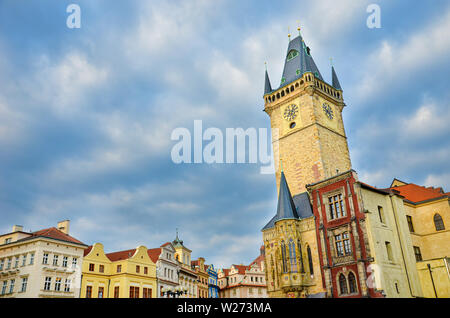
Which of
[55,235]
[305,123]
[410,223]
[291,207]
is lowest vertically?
[410,223]

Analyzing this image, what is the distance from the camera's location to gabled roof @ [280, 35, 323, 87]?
5684cm

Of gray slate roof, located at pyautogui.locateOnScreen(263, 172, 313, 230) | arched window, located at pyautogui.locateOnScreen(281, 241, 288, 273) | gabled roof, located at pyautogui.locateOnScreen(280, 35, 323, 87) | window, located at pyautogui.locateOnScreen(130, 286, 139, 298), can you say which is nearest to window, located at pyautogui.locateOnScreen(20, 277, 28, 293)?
window, located at pyautogui.locateOnScreen(130, 286, 139, 298)

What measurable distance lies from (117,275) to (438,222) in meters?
40.2

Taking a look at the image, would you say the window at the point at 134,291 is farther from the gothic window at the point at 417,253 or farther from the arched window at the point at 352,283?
the gothic window at the point at 417,253

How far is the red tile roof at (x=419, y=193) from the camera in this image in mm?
45531

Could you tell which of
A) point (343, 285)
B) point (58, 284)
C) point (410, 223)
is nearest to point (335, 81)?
point (410, 223)

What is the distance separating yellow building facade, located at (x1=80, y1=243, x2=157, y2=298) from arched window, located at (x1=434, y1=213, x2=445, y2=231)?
3720 cm

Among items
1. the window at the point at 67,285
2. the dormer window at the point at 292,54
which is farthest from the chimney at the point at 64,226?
the dormer window at the point at 292,54

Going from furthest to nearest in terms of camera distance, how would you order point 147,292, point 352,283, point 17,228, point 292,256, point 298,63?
point 298,63 < point 147,292 < point 17,228 < point 292,256 < point 352,283

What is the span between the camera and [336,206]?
3888cm

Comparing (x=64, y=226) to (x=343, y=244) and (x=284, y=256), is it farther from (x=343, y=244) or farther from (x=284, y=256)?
(x=343, y=244)

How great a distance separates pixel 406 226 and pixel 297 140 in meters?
18.5

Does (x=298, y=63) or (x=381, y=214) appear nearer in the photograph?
(x=381, y=214)

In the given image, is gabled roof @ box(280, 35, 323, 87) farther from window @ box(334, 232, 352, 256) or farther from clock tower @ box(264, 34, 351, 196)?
window @ box(334, 232, 352, 256)
